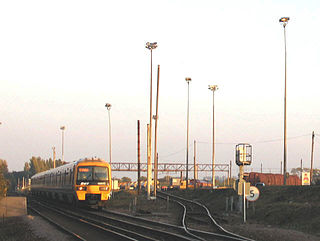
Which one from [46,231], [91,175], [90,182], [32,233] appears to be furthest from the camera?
[91,175]

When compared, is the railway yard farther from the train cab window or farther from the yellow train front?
the train cab window

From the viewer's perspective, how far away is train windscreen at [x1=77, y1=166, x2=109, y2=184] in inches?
1278

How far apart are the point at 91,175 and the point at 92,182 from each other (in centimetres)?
51

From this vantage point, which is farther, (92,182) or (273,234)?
(92,182)

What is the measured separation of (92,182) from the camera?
106ft

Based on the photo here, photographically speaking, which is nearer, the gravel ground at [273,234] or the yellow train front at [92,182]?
the gravel ground at [273,234]

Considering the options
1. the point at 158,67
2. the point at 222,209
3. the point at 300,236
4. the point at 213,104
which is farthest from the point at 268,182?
the point at 300,236

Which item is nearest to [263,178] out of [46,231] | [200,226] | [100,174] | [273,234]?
[100,174]

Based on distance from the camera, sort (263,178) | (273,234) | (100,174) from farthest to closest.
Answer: (263,178) → (100,174) → (273,234)

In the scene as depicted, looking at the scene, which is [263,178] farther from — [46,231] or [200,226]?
[46,231]

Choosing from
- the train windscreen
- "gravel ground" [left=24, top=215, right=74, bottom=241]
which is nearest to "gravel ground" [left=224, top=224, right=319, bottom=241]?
"gravel ground" [left=24, top=215, right=74, bottom=241]

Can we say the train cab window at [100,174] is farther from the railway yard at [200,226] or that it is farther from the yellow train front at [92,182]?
the railway yard at [200,226]

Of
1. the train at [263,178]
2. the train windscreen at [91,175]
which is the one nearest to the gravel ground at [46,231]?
the train windscreen at [91,175]

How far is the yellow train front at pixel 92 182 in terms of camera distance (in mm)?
32219
